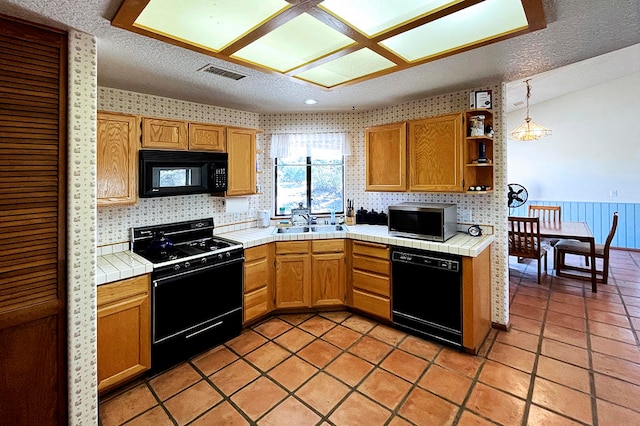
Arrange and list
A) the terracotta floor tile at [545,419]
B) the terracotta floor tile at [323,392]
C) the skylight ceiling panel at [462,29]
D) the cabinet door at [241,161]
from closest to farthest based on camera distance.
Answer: the skylight ceiling panel at [462,29] → the terracotta floor tile at [545,419] → the terracotta floor tile at [323,392] → the cabinet door at [241,161]

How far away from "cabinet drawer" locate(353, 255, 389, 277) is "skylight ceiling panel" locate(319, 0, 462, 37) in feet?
6.88

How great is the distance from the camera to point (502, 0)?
162 cm

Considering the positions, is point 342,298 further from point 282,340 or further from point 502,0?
point 502,0

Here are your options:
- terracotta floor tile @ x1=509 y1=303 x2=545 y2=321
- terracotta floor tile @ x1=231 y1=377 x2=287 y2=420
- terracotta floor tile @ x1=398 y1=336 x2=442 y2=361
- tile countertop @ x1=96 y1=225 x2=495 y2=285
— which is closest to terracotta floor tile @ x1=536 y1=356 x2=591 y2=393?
terracotta floor tile @ x1=398 y1=336 x2=442 y2=361

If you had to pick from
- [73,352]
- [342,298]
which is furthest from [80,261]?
[342,298]

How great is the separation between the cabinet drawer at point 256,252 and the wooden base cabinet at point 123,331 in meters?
0.96

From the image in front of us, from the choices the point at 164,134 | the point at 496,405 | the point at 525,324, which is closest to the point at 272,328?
the point at 496,405

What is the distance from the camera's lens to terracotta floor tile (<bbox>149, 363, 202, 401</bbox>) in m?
2.21

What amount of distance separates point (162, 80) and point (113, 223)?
4.31 feet

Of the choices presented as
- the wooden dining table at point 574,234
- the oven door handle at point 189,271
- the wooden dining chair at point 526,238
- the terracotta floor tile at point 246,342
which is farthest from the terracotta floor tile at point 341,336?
the wooden dining table at point 574,234

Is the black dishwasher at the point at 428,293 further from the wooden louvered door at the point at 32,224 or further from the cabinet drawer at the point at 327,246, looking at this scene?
the wooden louvered door at the point at 32,224

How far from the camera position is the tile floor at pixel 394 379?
1956 millimetres

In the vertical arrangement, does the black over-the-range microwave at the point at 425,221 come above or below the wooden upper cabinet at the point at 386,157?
below

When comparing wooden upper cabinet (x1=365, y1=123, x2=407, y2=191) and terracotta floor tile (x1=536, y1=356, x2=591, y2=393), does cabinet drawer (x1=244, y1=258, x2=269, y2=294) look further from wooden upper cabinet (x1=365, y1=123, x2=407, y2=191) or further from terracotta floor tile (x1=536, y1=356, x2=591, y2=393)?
terracotta floor tile (x1=536, y1=356, x2=591, y2=393)
